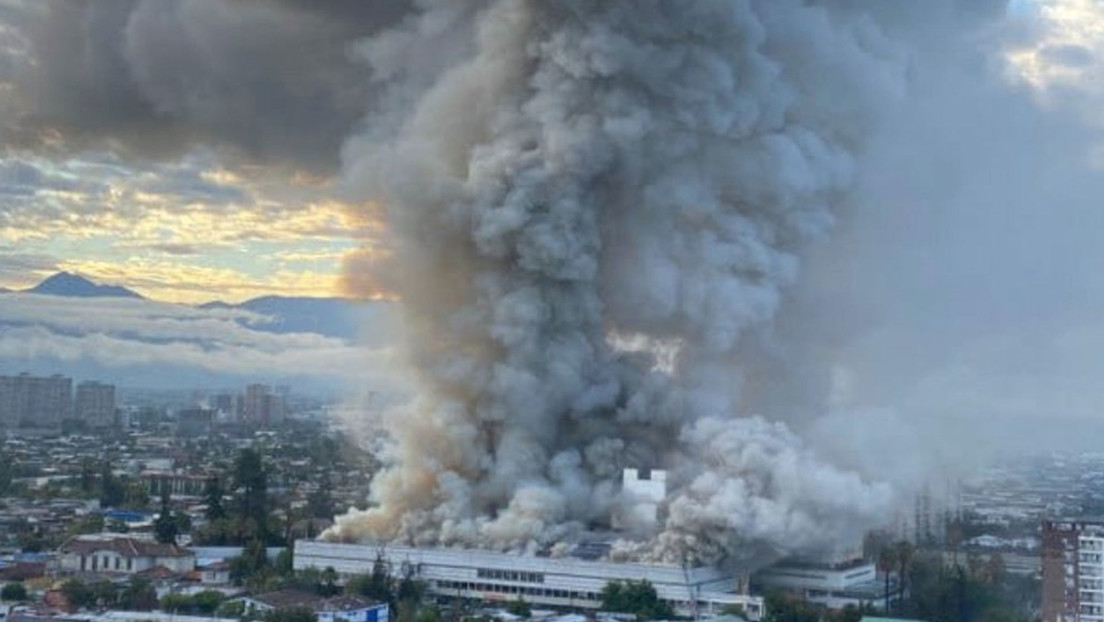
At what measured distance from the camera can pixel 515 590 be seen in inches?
860

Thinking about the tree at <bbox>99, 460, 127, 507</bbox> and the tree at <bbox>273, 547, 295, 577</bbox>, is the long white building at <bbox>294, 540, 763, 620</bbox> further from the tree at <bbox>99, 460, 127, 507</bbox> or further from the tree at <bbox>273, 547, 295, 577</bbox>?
the tree at <bbox>99, 460, 127, 507</bbox>

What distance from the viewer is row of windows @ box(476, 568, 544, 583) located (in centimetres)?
2173

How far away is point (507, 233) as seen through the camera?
880 inches

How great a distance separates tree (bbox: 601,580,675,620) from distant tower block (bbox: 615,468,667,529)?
5.21ft

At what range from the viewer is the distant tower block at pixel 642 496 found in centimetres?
2233

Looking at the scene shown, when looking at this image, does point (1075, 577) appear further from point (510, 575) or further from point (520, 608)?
point (510, 575)

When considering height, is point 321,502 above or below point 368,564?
above

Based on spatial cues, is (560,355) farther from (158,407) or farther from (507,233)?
(158,407)

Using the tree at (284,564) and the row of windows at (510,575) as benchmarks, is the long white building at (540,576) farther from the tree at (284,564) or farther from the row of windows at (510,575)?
the tree at (284,564)

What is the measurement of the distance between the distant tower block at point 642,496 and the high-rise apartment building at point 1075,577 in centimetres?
508

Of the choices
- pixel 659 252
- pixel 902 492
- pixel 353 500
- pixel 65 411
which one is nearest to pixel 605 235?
pixel 659 252

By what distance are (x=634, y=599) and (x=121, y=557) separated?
8.35 m

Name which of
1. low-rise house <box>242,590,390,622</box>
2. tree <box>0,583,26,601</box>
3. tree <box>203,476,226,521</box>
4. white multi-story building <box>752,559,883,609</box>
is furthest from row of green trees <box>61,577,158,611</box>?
white multi-story building <box>752,559,883,609</box>

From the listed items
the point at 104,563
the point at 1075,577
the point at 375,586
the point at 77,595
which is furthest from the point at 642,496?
the point at 104,563
